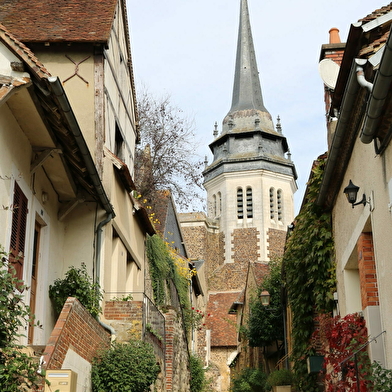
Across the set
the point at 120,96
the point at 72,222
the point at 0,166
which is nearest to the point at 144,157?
the point at 120,96

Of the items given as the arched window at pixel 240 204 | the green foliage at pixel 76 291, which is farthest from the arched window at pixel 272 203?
the green foliage at pixel 76 291

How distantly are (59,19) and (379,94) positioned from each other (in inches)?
339

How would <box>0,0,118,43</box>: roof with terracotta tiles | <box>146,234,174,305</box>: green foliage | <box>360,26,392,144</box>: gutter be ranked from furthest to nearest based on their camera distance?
<box>146,234,174,305</box>: green foliage, <box>0,0,118,43</box>: roof with terracotta tiles, <box>360,26,392,144</box>: gutter

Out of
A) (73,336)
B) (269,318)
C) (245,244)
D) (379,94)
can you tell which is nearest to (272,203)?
(245,244)

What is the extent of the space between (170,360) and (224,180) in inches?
1929

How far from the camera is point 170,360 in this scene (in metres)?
14.3

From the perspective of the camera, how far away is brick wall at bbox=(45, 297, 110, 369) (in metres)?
7.29

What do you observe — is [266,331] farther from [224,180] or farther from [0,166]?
[224,180]

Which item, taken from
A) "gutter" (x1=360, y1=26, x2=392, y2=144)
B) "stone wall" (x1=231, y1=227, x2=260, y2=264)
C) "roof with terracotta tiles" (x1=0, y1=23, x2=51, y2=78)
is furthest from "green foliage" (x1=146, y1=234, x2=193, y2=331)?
"stone wall" (x1=231, y1=227, x2=260, y2=264)

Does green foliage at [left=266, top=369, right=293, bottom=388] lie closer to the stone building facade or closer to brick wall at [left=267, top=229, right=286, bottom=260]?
the stone building facade

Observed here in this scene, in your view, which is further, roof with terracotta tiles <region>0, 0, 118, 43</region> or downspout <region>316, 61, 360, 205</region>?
roof with terracotta tiles <region>0, 0, 118, 43</region>

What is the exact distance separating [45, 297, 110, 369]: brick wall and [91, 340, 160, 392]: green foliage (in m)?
0.21

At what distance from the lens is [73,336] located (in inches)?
318

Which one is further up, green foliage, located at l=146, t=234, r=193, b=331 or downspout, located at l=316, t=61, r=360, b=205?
green foliage, located at l=146, t=234, r=193, b=331
